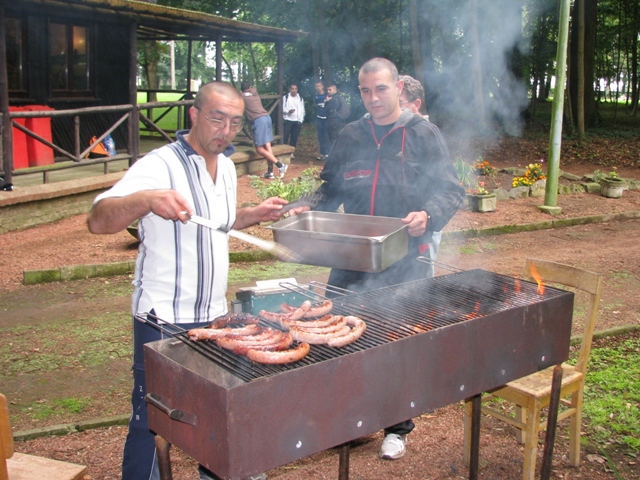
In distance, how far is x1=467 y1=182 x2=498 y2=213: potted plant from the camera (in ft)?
37.3

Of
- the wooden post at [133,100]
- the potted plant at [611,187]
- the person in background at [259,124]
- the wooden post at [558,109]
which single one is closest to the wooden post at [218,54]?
the person in background at [259,124]

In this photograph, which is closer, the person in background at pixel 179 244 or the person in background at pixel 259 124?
the person in background at pixel 179 244

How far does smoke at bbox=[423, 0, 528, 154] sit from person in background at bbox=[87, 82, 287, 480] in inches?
755

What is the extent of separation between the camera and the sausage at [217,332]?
8.64ft

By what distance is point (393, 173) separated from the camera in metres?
4.07

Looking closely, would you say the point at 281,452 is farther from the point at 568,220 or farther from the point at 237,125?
the point at 568,220

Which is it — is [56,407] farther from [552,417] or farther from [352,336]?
[552,417]

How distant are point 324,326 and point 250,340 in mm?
351

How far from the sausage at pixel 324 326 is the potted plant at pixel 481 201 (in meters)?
8.92

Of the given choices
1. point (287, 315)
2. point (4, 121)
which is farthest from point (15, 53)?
point (287, 315)

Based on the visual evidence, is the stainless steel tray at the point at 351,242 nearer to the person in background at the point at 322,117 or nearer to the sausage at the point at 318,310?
the sausage at the point at 318,310

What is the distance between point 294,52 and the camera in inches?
1137

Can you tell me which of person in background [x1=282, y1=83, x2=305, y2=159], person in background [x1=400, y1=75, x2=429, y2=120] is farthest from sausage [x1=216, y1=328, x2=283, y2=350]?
person in background [x1=282, y1=83, x2=305, y2=159]

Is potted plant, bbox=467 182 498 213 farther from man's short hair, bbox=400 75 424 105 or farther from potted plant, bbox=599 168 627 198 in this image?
man's short hair, bbox=400 75 424 105
